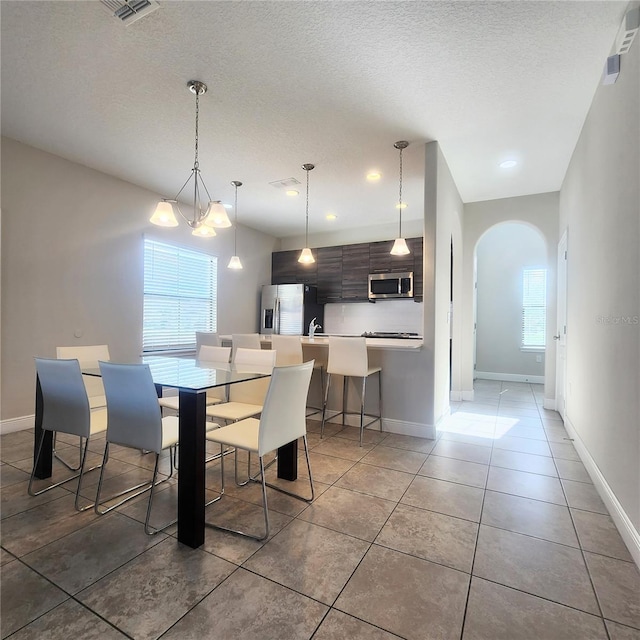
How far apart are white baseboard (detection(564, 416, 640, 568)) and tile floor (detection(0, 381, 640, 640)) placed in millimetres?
53

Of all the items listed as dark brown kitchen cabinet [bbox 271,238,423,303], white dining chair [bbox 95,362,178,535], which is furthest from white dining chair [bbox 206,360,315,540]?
dark brown kitchen cabinet [bbox 271,238,423,303]

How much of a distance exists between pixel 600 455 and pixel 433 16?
9.87 feet

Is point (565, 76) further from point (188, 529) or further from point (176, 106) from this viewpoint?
point (188, 529)

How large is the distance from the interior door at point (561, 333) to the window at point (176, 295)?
4.83 m

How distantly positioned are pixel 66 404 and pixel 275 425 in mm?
1370

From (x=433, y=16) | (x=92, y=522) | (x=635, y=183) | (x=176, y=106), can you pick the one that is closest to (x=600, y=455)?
(x=635, y=183)

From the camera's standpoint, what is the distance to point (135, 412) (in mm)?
1960

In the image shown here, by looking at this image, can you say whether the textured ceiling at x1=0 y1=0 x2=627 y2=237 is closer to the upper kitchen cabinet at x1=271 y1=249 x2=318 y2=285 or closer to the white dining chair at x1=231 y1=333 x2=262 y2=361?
the white dining chair at x1=231 y1=333 x2=262 y2=361

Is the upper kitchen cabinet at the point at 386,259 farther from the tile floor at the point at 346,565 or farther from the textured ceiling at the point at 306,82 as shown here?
the tile floor at the point at 346,565

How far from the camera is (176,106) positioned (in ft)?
9.55

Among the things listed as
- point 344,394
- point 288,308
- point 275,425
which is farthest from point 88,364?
point 288,308

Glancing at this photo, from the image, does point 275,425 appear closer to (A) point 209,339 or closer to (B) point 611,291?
(B) point 611,291

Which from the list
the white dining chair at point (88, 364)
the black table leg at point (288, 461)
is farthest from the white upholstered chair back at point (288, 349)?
the white dining chair at point (88, 364)

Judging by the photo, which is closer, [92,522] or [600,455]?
[92,522]
